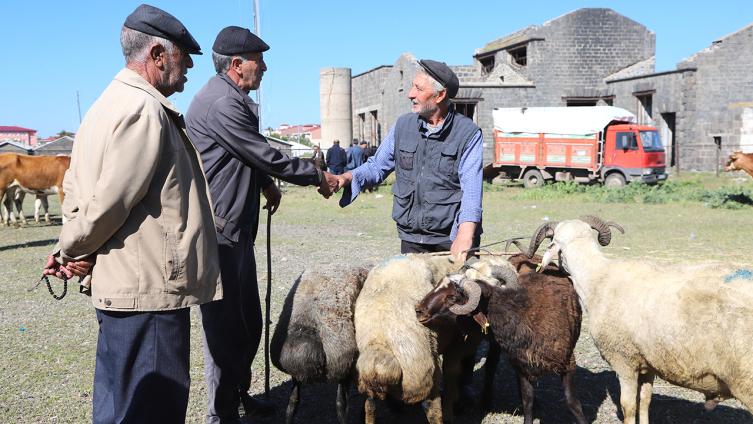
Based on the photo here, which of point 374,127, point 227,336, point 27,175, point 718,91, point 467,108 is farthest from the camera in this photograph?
point 374,127

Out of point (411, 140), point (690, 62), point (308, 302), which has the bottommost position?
point (308, 302)

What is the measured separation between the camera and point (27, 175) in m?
13.8

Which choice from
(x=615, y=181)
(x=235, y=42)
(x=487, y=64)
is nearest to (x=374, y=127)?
(x=487, y=64)

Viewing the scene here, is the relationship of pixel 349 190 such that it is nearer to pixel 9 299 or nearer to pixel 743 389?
pixel 743 389

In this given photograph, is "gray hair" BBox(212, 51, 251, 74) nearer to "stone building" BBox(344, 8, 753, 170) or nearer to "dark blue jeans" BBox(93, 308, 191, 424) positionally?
"dark blue jeans" BBox(93, 308, 191, 424)

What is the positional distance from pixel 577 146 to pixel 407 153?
19048 mm

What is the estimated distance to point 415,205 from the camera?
4121 millimetres

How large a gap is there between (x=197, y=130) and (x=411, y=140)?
5.35 feet

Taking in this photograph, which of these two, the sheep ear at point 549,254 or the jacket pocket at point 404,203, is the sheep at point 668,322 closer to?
the sheep ear at point 549,254

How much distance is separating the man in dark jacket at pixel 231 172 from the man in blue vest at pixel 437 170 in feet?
3.11


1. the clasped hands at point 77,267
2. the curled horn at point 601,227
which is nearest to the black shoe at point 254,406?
the clasped hands at point 77,267

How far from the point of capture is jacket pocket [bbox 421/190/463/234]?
4.01 m

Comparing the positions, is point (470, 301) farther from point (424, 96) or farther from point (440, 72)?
point (440, 72)

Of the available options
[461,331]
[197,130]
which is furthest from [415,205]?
[197,130]
